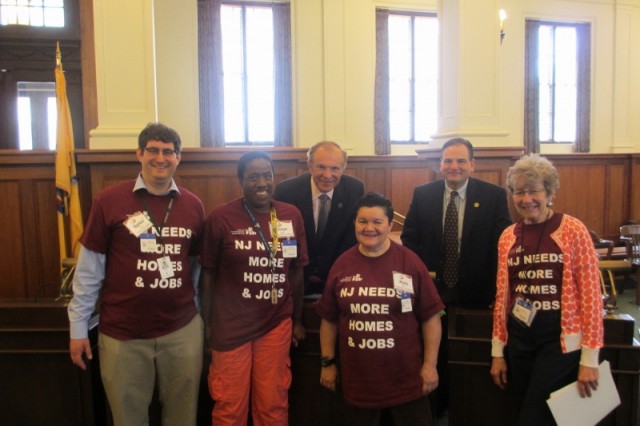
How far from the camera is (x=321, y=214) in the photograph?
2607 millimetres

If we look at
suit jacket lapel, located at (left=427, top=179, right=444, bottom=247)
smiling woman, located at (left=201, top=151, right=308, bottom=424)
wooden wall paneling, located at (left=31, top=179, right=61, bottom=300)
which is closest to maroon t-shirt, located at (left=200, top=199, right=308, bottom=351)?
smiling woman, located at (left=201, top=151, right=308, bottom=424)

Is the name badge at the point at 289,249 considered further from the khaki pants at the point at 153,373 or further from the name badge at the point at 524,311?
the name badge at the point at 524,311

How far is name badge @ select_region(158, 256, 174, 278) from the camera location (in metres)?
1.88

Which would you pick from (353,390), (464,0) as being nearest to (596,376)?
(353,390)

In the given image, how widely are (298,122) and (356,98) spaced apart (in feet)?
3.48

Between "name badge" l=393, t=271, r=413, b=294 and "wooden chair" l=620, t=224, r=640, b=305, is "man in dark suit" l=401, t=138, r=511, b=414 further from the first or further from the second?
"wooden chair" l=620, t=224, r=640, b=305

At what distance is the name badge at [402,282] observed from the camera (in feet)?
5.97

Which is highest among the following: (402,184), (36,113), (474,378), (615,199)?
(36,113)

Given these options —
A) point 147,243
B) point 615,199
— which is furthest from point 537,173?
point 615,199

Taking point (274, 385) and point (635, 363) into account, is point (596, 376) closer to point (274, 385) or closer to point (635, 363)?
point (635, 363)

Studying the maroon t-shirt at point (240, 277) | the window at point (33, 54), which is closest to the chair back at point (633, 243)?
the maroon t-shirt at point (240, 277)

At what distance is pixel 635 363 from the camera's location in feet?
6.99

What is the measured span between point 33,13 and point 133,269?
8061mm

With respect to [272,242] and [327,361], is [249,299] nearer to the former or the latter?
[272,242]
